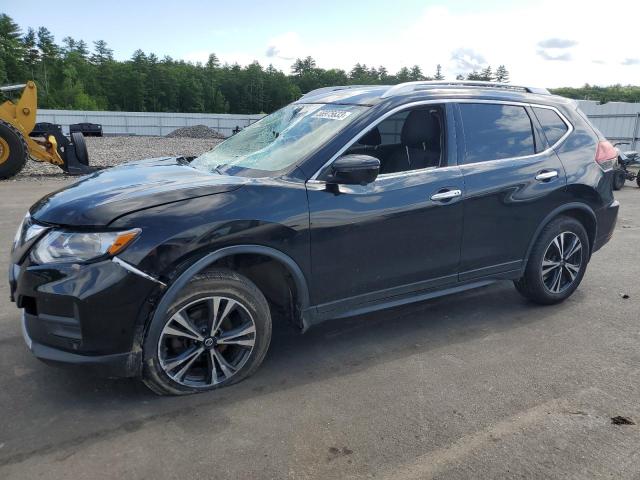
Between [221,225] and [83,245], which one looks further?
[221,225]

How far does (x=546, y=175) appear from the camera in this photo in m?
4.55

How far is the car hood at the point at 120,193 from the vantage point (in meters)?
3.04

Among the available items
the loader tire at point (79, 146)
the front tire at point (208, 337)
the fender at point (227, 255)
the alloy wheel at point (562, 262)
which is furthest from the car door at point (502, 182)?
the loader tire at point (79, 146)

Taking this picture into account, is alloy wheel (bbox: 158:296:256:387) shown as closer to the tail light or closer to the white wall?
the tail light

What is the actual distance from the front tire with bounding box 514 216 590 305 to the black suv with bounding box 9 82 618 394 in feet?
0.06

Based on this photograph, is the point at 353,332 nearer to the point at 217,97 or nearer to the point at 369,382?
the point at 369,382

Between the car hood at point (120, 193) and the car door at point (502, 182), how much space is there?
6.05 ft

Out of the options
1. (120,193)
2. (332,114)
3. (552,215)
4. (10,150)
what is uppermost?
(332,114)

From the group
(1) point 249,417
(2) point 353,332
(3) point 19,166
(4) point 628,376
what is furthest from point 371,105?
(3) point 19,166

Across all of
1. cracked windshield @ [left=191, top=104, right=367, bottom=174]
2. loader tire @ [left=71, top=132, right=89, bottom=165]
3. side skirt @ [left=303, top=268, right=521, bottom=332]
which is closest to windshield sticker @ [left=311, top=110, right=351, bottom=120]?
cracked windshield @ [left=191, top=104, right=367, bottom=174]

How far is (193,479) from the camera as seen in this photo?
258cm

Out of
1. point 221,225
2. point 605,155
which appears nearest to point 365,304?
point 221,225

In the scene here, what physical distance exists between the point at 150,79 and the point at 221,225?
118m

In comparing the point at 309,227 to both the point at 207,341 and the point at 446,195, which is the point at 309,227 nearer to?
the point at 207,341
